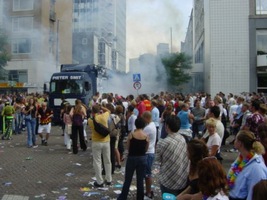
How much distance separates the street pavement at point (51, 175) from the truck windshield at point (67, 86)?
701 cm

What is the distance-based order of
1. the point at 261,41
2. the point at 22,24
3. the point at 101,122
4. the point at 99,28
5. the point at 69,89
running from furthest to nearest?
1. the point at 99,28
2. the point at 261,41
3. the point at 22,24
4. the point at 69,89
5. the point at 101,122

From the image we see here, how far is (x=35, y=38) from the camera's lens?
105 ft

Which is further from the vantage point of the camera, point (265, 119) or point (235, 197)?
point (265, 119)

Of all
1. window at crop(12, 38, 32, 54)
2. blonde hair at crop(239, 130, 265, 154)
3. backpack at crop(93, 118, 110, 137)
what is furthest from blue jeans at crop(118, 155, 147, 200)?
window at crop(12, 38, 32, 54)

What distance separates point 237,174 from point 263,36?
25563mm

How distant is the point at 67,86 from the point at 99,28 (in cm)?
1145

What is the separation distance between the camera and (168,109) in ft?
33.1

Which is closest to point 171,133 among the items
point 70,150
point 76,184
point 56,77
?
point 76,184

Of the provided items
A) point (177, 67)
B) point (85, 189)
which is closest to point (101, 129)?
point (85, 189)

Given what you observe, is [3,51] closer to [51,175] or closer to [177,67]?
[177,67]

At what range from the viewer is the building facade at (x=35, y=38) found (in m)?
26.0

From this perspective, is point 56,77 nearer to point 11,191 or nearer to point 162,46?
point 11,191

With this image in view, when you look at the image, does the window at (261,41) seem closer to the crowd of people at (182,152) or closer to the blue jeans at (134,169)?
the crowd of people at (182,152)

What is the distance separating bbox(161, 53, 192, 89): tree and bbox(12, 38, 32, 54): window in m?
13.3
